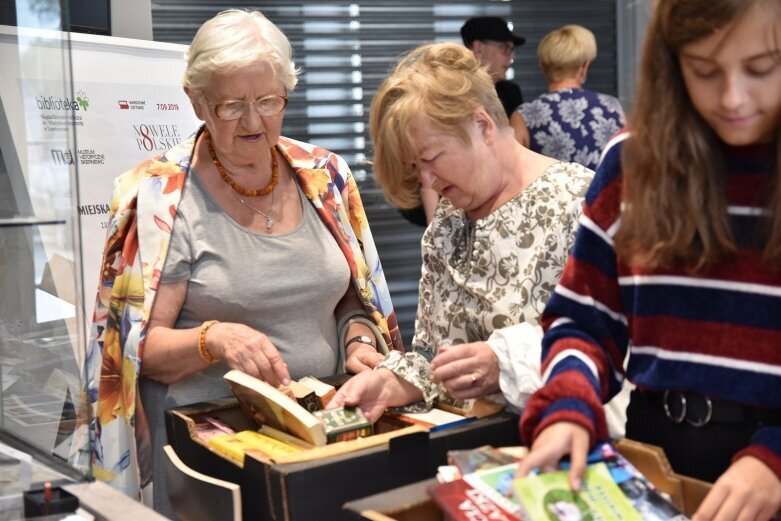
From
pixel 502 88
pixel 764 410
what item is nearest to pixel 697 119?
pixel 764 410

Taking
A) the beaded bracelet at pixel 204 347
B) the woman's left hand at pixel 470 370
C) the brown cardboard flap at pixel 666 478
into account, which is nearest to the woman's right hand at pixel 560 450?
the brown cardboard flap at pixel 666 478

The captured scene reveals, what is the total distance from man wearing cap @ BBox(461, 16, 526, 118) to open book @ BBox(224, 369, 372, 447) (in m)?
3.40

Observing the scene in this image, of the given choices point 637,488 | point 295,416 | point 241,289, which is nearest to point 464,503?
point 637,488

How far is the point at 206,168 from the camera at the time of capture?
2502 mm

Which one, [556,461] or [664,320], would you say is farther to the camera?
[664,320]

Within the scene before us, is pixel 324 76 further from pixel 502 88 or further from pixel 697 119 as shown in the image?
pixel 697 119

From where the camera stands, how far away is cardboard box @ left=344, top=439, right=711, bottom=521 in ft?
3.90

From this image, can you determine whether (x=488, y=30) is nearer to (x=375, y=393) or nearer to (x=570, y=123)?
(x=570, y=123)

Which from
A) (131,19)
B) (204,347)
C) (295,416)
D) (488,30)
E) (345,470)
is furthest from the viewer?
(488,30)

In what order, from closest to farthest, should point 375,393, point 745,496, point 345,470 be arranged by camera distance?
1. point 745,496
2. point 345,470
3. point 375,393

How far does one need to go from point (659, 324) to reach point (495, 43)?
392cm

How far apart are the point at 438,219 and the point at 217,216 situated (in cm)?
57

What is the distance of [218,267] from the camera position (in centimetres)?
235

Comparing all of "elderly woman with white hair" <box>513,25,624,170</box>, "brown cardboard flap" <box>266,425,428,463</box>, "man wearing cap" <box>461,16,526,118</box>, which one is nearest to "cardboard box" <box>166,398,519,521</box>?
"brown cardboard flap" <box>266,425,428,463</box>
